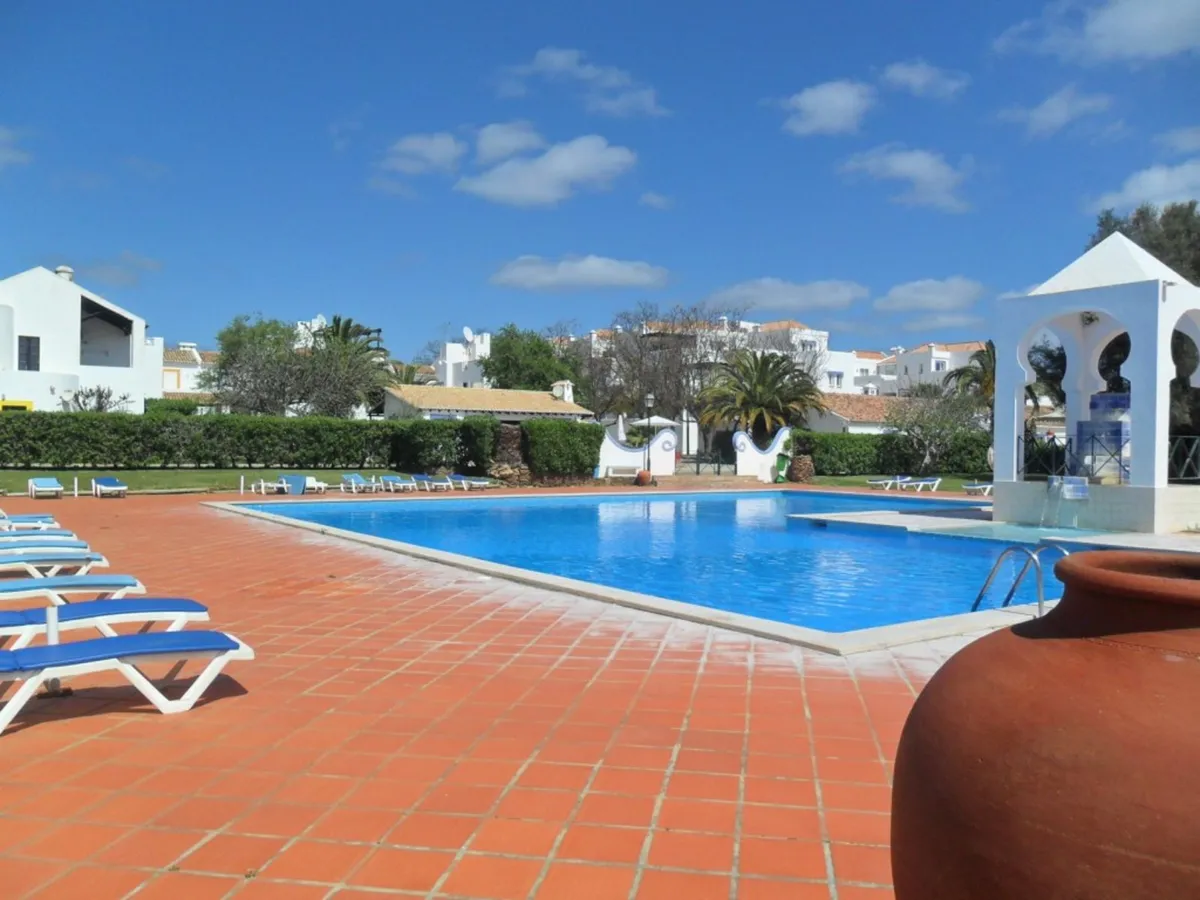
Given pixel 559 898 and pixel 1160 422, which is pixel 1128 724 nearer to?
pixel 559 898

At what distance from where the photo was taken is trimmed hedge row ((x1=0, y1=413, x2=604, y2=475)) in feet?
91.8

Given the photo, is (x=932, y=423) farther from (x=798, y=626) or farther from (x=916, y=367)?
(x=916, y=367)

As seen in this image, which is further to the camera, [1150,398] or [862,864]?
[1150,398]

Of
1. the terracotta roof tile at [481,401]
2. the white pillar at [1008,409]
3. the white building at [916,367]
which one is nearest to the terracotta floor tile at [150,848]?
the white pillar at [1008,409]

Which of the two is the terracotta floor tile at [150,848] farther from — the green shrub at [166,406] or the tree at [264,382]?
the green shrub at [166,406]

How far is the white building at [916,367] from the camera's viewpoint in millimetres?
88250

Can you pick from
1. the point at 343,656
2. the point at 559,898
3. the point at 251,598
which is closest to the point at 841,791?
the point at 559,898

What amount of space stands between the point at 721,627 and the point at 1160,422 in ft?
41.1

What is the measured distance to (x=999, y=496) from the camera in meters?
18.2

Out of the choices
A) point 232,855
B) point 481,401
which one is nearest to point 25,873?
point 232,855

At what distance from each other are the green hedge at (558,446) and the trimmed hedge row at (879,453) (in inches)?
425

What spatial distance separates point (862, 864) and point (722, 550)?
12.3 meters

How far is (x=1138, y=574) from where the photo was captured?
2.06 m

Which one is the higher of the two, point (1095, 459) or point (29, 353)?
point (29, 353)
